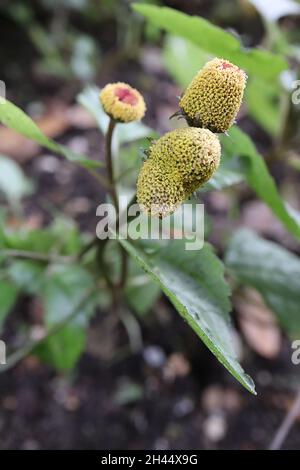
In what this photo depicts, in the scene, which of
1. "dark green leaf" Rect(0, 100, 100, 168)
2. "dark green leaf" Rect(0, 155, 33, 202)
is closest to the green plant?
"dark green leaf" Rect(0, 100, 100, 168)

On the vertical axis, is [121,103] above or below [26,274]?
above

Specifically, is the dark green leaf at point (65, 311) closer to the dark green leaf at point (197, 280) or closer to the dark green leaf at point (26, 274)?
the dark green leaf at point (26, 274)

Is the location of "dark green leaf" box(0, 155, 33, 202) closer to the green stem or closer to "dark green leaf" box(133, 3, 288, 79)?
the green stem

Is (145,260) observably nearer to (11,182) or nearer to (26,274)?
(26,274)

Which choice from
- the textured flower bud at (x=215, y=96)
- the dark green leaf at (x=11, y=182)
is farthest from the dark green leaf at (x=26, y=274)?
the textured flower bud at (x=215, y=96)

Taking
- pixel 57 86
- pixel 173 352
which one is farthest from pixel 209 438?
pixel 57 86

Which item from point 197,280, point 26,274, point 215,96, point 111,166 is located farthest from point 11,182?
point 215,96
